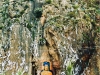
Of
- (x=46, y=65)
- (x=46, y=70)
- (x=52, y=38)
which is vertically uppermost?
(x=52, y=38)

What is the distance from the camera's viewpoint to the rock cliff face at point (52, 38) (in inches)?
360

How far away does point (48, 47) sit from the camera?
967cm

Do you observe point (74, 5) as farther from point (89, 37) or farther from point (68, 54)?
point (68, 54)

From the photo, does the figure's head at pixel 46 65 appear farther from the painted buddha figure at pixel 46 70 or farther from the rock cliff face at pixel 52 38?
the rock cliff face at pixel 52 38

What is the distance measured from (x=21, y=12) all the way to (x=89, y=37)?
3.43 meters

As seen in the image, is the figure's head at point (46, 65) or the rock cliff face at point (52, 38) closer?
the rock cliff face at point (52, 38)

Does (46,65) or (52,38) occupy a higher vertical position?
(52,38)

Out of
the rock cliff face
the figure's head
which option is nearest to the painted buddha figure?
the figure's head

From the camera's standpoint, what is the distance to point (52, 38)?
945cm

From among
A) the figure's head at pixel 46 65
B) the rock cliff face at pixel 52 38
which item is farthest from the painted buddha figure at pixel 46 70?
the rock cliff face at pixel 52 38

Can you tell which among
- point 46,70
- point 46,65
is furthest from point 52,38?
point 46,70

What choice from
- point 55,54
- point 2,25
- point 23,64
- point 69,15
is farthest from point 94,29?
point 2,25

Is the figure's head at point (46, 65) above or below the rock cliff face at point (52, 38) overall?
below

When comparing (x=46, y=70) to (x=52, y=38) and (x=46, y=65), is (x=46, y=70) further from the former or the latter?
(x=52, y=38)
